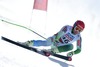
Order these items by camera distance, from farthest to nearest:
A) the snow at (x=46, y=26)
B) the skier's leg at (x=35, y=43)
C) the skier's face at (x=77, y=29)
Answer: the skier's leg at (x=35, y=43) → the skier's face at (x=77, y=29) → the snow at (x=46, y=26)

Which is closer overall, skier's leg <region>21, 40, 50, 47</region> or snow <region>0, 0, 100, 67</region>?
snow <region>0, 0, 100, 67</region>

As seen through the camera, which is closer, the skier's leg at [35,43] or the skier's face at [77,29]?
the skier's face at [77,29]

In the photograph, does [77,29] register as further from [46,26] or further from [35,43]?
[46,26]

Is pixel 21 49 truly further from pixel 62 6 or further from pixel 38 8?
pixel 62 6

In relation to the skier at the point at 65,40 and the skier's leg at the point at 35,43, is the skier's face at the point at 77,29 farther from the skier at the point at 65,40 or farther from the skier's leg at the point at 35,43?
the skier's leg at the point at 35,43

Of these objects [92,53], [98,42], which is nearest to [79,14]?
[98,42]

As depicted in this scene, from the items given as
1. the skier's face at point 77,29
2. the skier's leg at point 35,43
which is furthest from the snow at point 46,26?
the skier's face at point 77,29

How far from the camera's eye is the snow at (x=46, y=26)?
7.77 m

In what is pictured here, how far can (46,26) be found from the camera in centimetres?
1138

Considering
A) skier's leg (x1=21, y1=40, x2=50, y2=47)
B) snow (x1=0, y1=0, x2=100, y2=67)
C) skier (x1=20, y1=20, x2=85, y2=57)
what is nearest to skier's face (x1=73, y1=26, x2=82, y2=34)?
skier (x1=20, y1=20, x2=85, y2=57)

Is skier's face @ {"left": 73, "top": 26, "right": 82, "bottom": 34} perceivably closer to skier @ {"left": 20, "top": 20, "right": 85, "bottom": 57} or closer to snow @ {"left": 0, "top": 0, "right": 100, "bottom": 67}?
skier @ {"left": 20, "top": 20, "right": 85, "bottom": 57}

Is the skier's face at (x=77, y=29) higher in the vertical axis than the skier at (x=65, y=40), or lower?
higher

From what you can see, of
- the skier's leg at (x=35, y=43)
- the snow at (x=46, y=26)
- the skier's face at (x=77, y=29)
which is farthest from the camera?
A: the skier's leg at (x=35, y=43)

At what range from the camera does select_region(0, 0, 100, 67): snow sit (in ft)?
25.5
